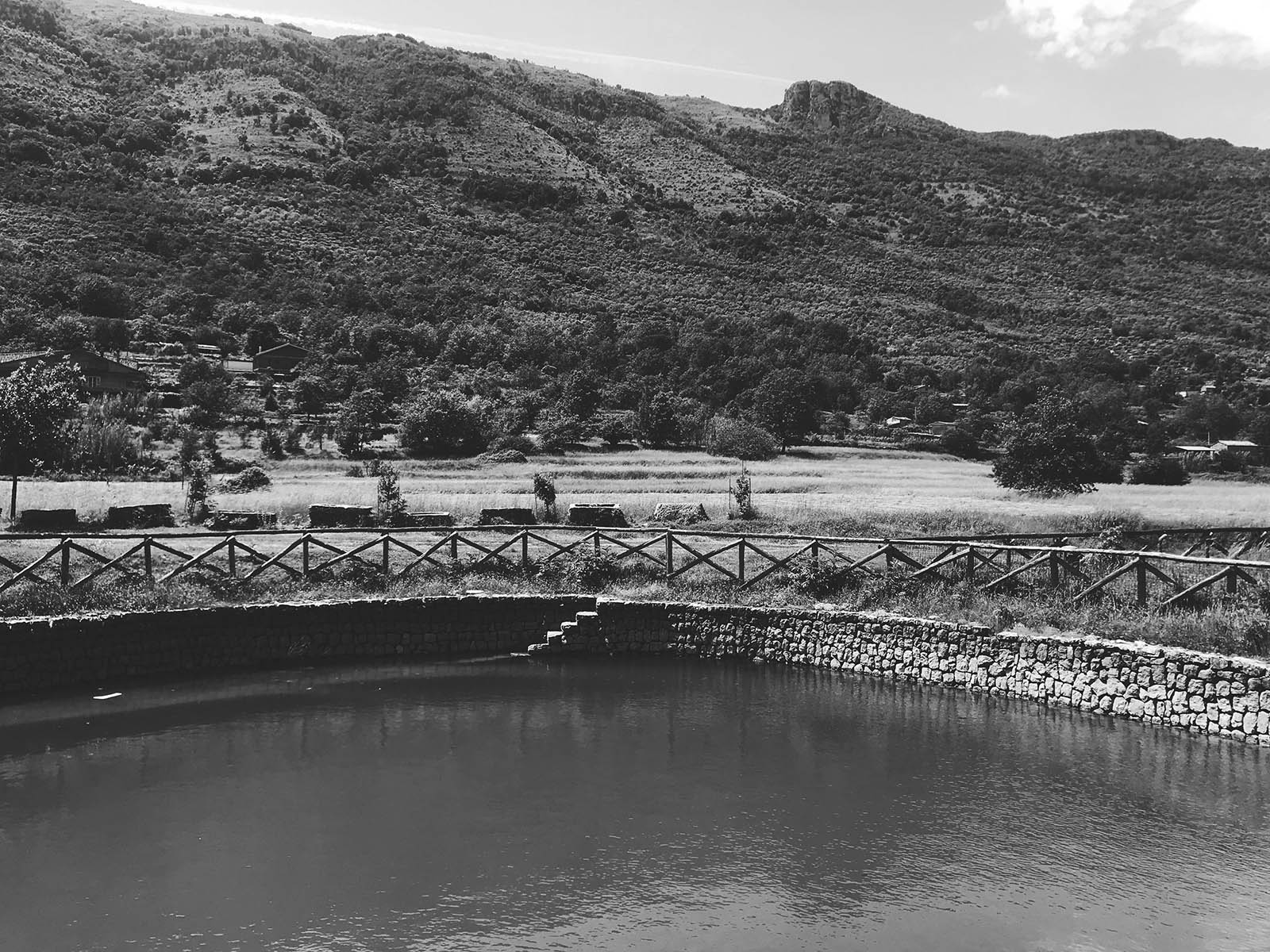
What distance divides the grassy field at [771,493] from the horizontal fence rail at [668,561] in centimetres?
384

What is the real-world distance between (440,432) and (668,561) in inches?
1139

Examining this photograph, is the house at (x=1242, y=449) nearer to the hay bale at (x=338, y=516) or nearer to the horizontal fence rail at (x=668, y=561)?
the horizontal fence rail at (x=668, y=561)

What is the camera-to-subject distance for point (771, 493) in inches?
1393

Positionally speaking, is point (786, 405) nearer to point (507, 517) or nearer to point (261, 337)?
point (507, 517)

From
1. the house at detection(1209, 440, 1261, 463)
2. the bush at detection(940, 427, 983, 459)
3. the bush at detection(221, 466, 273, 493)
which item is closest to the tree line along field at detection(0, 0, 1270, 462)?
the house at detection(1209, 440, 1261, 463)

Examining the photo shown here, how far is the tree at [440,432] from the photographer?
48781mm

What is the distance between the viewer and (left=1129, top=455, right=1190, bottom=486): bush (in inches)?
1729

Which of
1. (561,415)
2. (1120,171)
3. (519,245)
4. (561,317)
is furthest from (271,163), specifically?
(1120,171)

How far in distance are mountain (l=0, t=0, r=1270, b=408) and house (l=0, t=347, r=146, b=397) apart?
30.6ft

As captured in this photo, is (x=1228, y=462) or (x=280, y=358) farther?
(x=280, y=358)

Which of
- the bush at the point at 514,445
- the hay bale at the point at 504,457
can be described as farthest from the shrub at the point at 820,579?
the bush at the point at 514,445

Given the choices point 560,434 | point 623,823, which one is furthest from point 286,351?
point 623,823

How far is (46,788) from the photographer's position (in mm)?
14109

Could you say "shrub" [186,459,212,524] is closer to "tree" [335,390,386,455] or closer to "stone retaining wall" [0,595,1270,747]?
"stone retaining wall" [0,595,1270,747]
